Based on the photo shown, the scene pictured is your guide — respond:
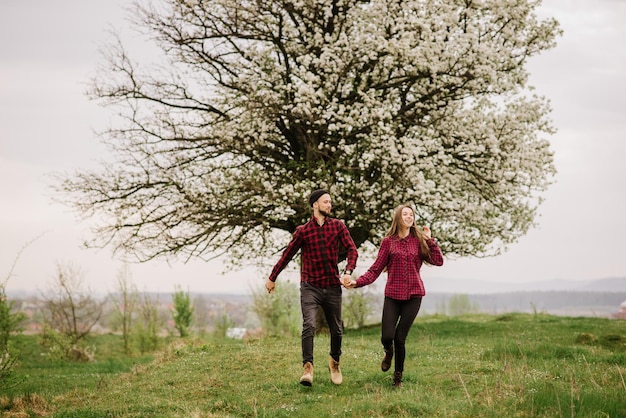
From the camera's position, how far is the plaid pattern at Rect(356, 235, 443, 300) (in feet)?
30.8

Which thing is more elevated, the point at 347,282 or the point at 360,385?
the point at 347,282

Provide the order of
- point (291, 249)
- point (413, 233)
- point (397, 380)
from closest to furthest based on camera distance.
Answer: point (397, 380) → point (413, 233) → point (291, 249)

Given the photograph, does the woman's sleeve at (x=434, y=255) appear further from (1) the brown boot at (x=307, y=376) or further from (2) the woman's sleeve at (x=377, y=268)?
(1) the brown boot at (x=307, y=376)

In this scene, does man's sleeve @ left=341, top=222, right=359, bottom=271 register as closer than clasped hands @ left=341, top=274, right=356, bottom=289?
No

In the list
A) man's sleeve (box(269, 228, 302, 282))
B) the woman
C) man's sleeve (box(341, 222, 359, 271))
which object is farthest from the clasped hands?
man's sleeve (box(269, 228, 302, 282))

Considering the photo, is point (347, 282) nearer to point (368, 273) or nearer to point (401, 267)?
point (368, 273)

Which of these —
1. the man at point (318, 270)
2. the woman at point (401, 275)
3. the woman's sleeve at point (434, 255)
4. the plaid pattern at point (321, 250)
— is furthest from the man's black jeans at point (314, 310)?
the woman's sleeve at point (434, 255)

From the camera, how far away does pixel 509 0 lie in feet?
73.4

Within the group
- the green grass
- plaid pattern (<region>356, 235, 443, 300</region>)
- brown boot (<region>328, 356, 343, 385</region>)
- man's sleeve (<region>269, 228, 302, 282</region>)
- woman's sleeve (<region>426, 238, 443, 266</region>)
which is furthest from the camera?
brown boot (<region>328, 356, 343, 385</region>)

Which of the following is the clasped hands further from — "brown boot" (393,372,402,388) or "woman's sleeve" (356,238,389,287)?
"brown boot" (393,372,402,388)

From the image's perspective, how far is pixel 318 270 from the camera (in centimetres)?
981

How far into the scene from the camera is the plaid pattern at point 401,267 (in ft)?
30.8

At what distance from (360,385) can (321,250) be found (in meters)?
2.34

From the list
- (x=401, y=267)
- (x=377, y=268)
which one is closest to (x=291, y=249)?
(x=377, y=268)
